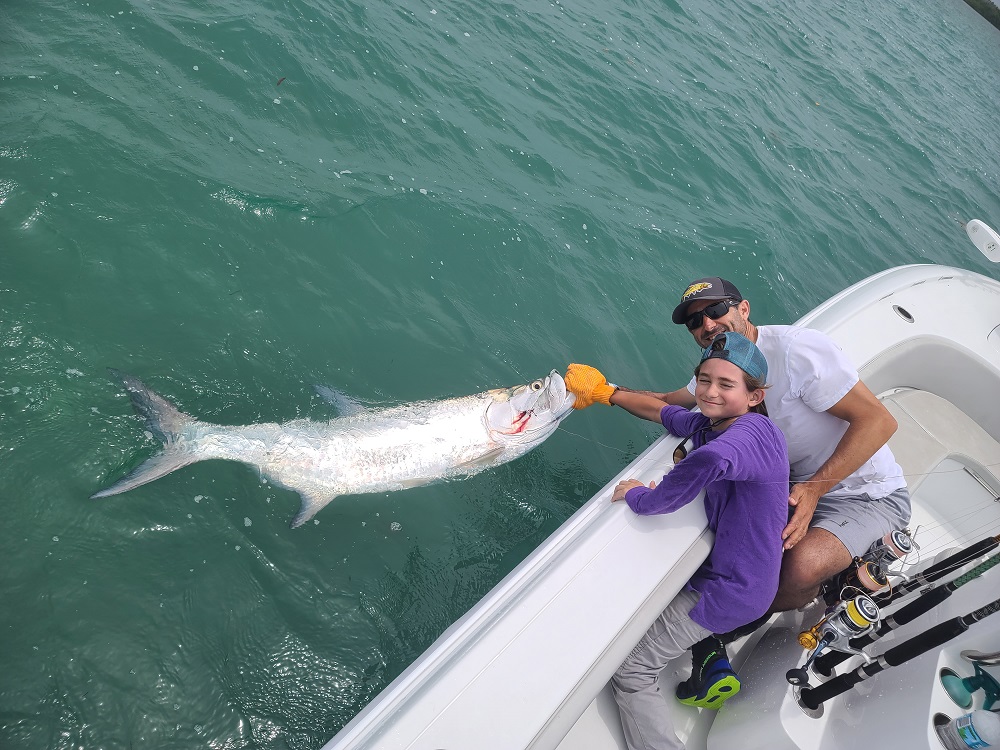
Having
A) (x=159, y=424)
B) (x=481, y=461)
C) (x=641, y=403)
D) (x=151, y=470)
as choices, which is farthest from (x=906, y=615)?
(x=159, y=424)

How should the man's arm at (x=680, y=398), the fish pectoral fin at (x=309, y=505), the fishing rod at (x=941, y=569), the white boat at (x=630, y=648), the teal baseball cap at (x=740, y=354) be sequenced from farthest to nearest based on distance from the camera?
the man's arm at (x=680, y=398)
the fish pectoral fin at (x=309, y=505)
the fishing rod at (x=941, y=569)
the teal baseball cap at (x=740, y=354)
the white boat at (x=630, y=648)

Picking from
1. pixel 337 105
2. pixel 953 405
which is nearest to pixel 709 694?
pixel 953 405

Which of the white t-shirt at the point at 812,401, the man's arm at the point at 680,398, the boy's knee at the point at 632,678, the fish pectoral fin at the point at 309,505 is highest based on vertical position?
the white t-shirt at the point at 812,401

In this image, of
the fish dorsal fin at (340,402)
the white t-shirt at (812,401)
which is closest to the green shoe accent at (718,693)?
the white t-shirt at (812,401)

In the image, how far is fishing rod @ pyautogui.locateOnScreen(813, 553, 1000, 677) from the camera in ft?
10.7

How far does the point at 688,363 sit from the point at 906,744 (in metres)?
4.02

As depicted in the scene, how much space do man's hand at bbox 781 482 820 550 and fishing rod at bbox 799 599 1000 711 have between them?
0.68 meters

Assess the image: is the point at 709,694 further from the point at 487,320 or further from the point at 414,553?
the point at 487,320

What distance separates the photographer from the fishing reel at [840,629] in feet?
10.5

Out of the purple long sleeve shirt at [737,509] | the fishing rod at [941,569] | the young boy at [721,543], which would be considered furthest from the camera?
the fishing rod at [941,569]

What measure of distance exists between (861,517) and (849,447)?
0.49m

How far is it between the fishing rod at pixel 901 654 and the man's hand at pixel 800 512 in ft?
2.23

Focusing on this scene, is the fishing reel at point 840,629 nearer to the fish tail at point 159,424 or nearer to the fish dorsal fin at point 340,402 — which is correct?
the fish dorsal fin at point 340,402

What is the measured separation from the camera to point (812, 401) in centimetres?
Result: 366
